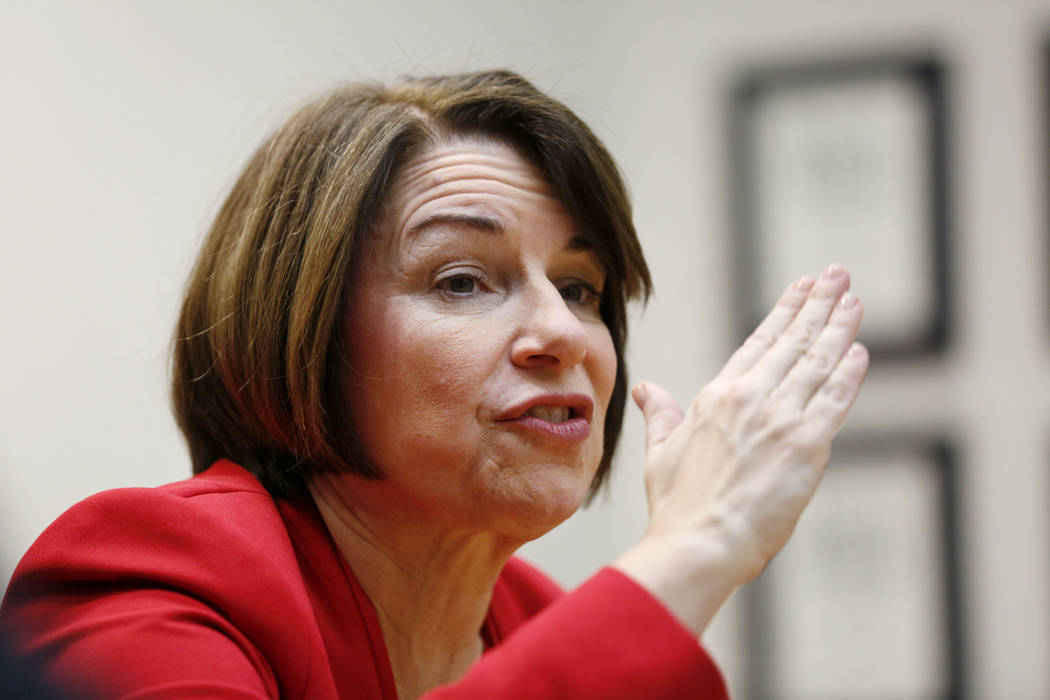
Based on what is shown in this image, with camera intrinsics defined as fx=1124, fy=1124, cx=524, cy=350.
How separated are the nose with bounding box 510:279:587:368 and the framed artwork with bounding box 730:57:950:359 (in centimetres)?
181

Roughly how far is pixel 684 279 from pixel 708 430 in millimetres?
2127

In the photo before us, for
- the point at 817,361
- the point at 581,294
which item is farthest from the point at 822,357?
the point at 581,294

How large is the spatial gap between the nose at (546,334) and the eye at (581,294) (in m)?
0.11

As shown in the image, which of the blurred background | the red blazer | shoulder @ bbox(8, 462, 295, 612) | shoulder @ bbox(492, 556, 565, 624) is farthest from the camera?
the blurred background

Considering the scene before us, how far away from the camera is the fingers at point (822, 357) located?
1022mm

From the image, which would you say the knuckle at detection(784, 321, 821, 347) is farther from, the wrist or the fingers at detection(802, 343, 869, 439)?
the wrist

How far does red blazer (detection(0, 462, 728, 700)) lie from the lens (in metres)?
0.87

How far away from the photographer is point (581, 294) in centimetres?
135

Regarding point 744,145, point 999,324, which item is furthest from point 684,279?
point 999,324

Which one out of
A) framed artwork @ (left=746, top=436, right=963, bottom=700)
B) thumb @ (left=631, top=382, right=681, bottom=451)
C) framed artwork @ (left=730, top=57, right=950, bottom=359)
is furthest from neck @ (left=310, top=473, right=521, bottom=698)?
framed artwork @ (left=730, top=57, right=950, bottom=359)

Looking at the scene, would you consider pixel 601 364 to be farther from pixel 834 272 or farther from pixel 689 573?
pixel 689 573

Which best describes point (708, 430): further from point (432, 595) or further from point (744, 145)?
Answer: point (744, 145)

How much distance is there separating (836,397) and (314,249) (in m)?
0.55

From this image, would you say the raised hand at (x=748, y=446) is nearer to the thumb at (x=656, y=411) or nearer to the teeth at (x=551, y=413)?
the thumb at (x=656, y=411)
